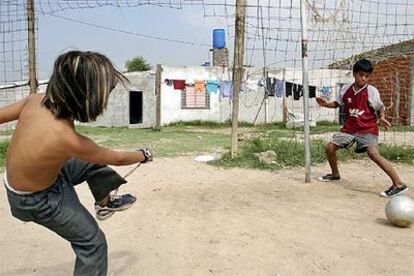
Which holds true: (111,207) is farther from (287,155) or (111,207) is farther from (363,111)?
(287,155)

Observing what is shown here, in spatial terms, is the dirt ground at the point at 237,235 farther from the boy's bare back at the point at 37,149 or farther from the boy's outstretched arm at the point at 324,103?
the boy's bare back at the point at 37,149

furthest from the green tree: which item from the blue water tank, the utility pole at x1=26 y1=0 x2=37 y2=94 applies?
the utility pole at x1=26 y1=0 x2=37 y2=94

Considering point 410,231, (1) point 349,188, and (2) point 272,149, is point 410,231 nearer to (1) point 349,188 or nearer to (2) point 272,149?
(1) point 349,188

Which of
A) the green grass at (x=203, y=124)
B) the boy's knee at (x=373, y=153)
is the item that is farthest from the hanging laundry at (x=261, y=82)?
the boy's knee at (x=373, y=153)

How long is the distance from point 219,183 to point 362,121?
1.93 meters

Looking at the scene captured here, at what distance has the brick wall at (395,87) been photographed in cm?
1638

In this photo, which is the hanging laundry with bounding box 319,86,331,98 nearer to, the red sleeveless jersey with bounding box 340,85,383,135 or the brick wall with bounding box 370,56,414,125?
the brick wall with bounding box 370,56,414,125

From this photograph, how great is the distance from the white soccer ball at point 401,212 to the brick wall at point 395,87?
505 inches

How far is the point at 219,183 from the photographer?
6.21 metres

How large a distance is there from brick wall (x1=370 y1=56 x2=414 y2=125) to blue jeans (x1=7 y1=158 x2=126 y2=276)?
15.2 meters

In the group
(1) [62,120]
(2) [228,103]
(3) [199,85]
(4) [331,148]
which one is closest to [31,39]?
(4) [331,148]

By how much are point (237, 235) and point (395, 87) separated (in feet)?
46.9

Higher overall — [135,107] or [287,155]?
[135,107]

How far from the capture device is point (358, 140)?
577 centimetres
